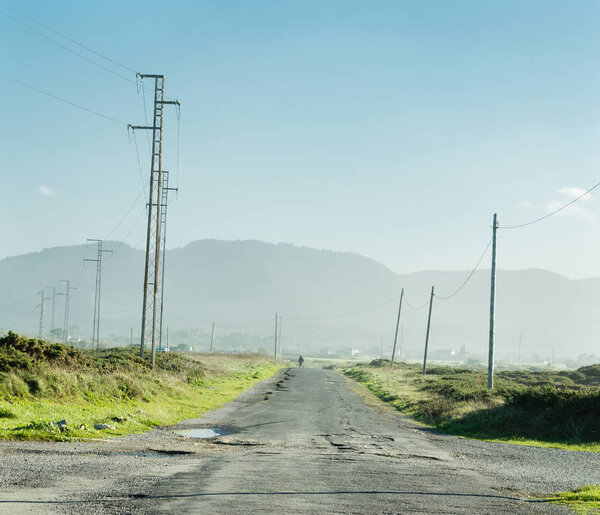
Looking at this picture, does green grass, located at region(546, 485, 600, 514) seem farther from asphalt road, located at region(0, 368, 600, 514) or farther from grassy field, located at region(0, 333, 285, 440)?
grassy field, located at region(0, 333, 285, 440)

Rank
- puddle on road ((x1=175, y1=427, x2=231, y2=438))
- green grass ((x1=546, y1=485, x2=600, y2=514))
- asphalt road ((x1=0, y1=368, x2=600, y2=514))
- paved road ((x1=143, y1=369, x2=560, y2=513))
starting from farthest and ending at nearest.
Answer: puddle on road ((x1=175, y1=427, x2=231, y2=438)), green grass ((x1=546, y1=485, x2=600, y2=514)), paved road ((x1=143, y1=369, x2=560, y2=513)), asphalt road ((x1=0, y1=368, x2=600, y2=514))

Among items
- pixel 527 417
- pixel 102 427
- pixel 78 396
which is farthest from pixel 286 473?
pixel 527 417

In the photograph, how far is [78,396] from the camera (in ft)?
79.8

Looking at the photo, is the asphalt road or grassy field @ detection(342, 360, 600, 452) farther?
grassy field @ detection(342, 360, 600, 452)

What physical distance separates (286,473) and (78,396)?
44.2 ft

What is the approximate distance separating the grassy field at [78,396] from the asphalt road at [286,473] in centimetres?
134

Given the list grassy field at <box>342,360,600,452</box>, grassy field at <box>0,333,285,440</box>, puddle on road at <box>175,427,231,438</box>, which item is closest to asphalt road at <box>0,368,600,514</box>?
puddle on road at <box>175,427,231,438</box>

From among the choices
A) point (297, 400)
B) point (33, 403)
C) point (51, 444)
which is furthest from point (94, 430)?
point (297, 400)

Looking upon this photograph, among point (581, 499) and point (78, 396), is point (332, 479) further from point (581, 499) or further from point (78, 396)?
point (78, 396)

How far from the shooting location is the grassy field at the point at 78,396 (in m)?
18.4

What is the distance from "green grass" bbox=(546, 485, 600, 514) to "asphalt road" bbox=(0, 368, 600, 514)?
1.36ft

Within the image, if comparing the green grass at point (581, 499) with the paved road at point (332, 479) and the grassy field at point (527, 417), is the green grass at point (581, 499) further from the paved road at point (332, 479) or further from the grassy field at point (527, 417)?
the grassy field at point (527, 417)

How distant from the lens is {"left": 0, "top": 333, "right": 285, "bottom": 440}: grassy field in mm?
18391

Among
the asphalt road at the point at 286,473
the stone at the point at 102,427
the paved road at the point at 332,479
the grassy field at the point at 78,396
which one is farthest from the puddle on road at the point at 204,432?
the stone at the point at 102,427
